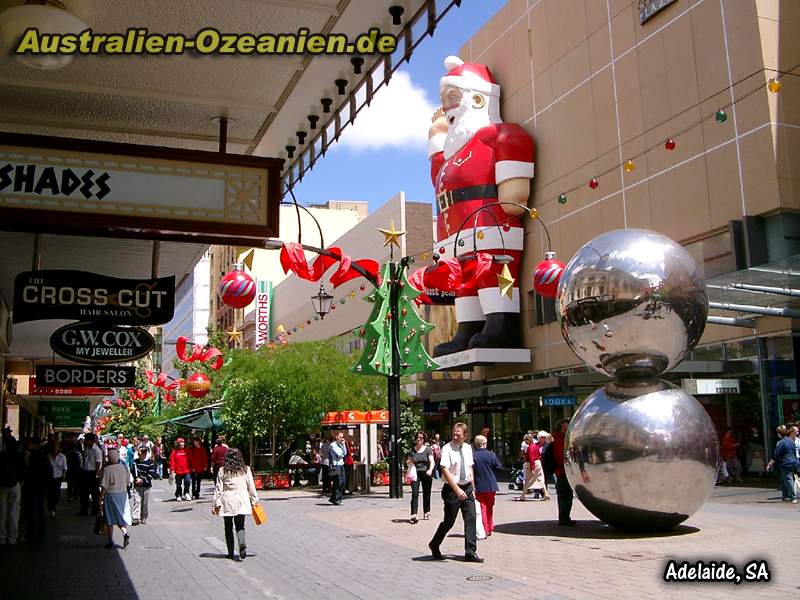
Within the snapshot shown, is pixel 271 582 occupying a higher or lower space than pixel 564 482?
lower

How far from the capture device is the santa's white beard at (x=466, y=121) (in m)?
33.8

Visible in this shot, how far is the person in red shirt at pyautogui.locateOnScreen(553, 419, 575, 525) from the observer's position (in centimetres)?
1317

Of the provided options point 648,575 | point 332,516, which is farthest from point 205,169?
point 332,516

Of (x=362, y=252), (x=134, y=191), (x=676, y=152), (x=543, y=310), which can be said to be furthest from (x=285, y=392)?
(x=134, y=191)

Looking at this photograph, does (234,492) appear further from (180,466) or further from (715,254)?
(715,254)

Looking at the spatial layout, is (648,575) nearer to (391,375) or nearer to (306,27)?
(306,27)

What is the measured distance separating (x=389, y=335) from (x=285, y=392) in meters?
8.61

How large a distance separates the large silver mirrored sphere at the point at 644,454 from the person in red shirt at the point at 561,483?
6.82ft

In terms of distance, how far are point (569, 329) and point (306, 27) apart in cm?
665

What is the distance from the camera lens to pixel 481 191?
3269 centimetres

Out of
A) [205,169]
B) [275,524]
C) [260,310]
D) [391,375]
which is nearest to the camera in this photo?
[205,169]

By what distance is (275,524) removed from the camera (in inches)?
622

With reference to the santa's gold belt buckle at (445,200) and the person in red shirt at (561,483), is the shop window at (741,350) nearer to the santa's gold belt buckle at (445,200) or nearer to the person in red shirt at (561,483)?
the person in red shirt at (561,483)

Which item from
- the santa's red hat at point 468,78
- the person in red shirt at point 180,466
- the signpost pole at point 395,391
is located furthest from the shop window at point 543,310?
the person in red shirt at point 180,466
